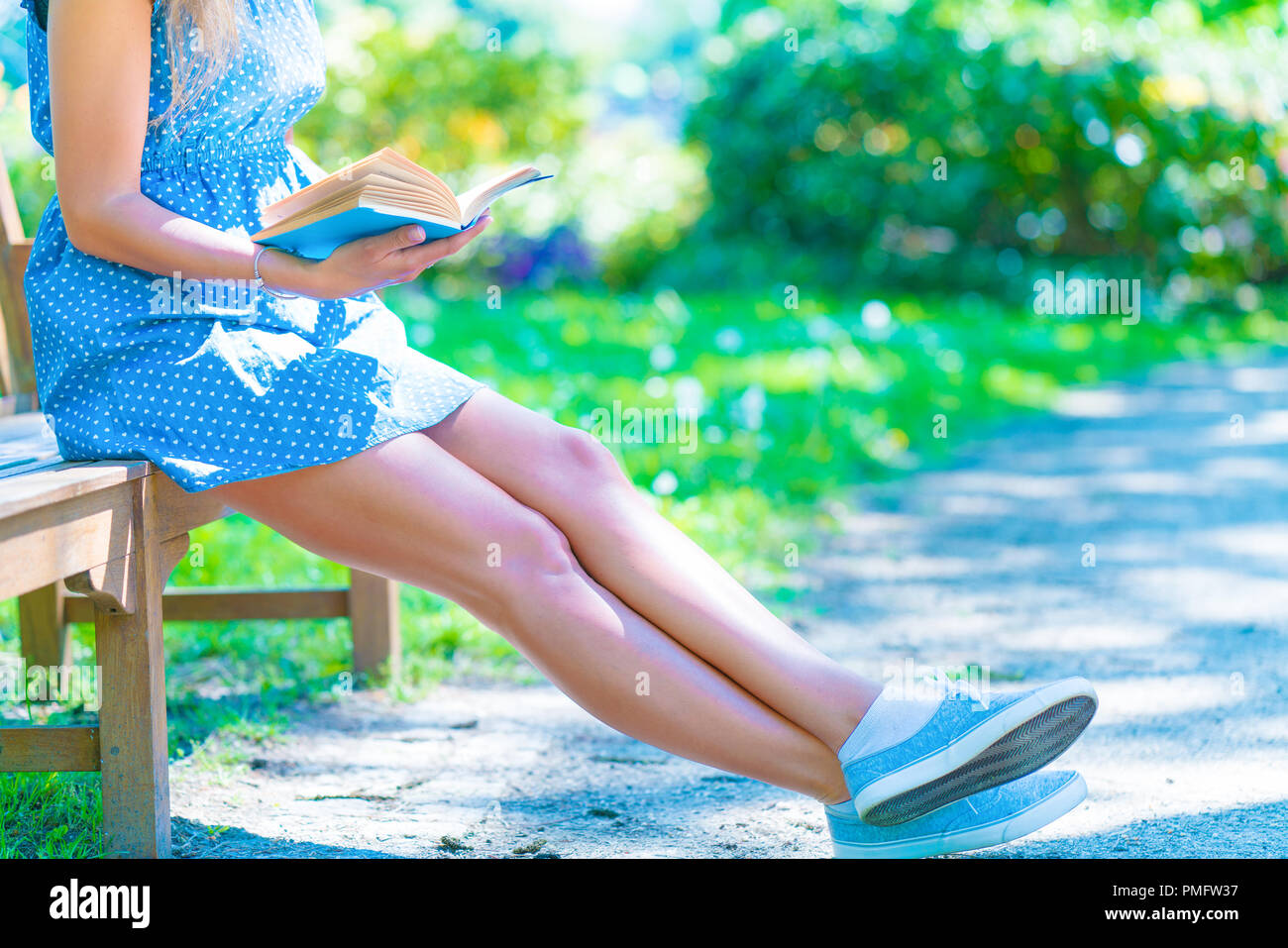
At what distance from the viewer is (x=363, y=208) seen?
5.09 ft

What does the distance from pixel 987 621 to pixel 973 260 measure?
7.33 m

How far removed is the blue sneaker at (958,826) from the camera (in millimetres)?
1697

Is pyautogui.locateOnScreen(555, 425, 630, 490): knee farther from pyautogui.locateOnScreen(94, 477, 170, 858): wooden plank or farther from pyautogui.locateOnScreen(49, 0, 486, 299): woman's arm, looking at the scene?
pyautogui.locateOnScreen(94, 477, 170, 858): wooden plank

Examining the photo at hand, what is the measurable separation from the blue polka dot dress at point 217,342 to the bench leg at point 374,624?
761 mm

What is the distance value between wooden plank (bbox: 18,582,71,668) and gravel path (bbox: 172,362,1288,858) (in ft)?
1.48

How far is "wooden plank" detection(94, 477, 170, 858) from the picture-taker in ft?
5.65

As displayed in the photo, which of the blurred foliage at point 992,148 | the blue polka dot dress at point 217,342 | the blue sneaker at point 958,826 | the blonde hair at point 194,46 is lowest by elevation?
the blue sneaker at point 958,826

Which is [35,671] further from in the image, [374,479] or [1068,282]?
[1068,282]

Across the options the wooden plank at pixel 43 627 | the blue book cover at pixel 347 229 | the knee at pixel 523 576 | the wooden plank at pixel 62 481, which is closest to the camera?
the wooden plank at pixel 62 481

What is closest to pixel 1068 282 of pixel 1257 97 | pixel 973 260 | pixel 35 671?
pixel 973 260

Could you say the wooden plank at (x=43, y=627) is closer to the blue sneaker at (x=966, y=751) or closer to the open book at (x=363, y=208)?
the open book at (x=363, y=208)

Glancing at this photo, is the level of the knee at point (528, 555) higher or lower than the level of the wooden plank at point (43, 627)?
higher

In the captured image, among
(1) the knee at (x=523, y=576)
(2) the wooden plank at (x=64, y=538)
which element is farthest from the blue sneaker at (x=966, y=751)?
(2) the wooden plank at (x=64, y=538)
